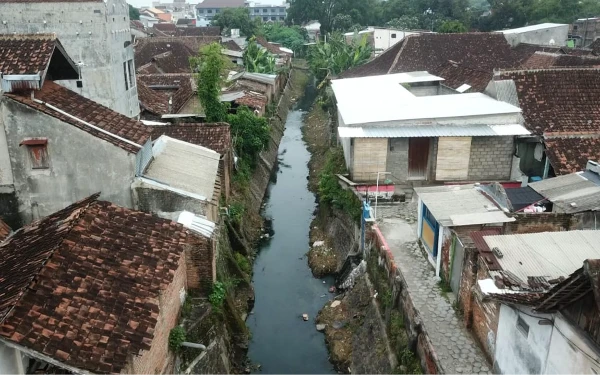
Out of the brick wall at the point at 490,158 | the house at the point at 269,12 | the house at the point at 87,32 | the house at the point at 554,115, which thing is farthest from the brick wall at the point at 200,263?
the house at the point at 269,12

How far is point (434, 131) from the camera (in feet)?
58.1

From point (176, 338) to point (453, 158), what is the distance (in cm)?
1211

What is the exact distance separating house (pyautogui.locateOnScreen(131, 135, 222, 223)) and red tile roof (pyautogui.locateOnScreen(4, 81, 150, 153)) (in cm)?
51

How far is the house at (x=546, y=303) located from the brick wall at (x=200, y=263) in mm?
5669

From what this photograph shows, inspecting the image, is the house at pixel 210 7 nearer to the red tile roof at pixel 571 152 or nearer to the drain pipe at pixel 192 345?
the red tile roof at pixel 571 152

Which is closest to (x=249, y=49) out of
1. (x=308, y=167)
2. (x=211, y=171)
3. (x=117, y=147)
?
(x=308, y=167)

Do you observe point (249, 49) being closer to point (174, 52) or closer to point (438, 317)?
point (174, 52)

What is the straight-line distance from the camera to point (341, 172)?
803 inches

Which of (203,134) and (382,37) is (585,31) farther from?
(203,134)

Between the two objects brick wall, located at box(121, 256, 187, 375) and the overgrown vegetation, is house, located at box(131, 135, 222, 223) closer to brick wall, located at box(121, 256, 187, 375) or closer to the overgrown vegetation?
brick wall, located at box(121, 256, 187, 375)

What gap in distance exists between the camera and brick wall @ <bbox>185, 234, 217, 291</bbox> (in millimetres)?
11000

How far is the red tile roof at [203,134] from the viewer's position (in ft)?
61.1

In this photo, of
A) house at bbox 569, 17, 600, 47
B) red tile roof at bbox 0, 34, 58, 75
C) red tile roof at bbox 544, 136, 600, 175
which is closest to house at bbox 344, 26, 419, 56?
house at bbox 569, 17, 600, 47

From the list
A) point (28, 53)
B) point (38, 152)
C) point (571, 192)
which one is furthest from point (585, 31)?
point (38, 152)
